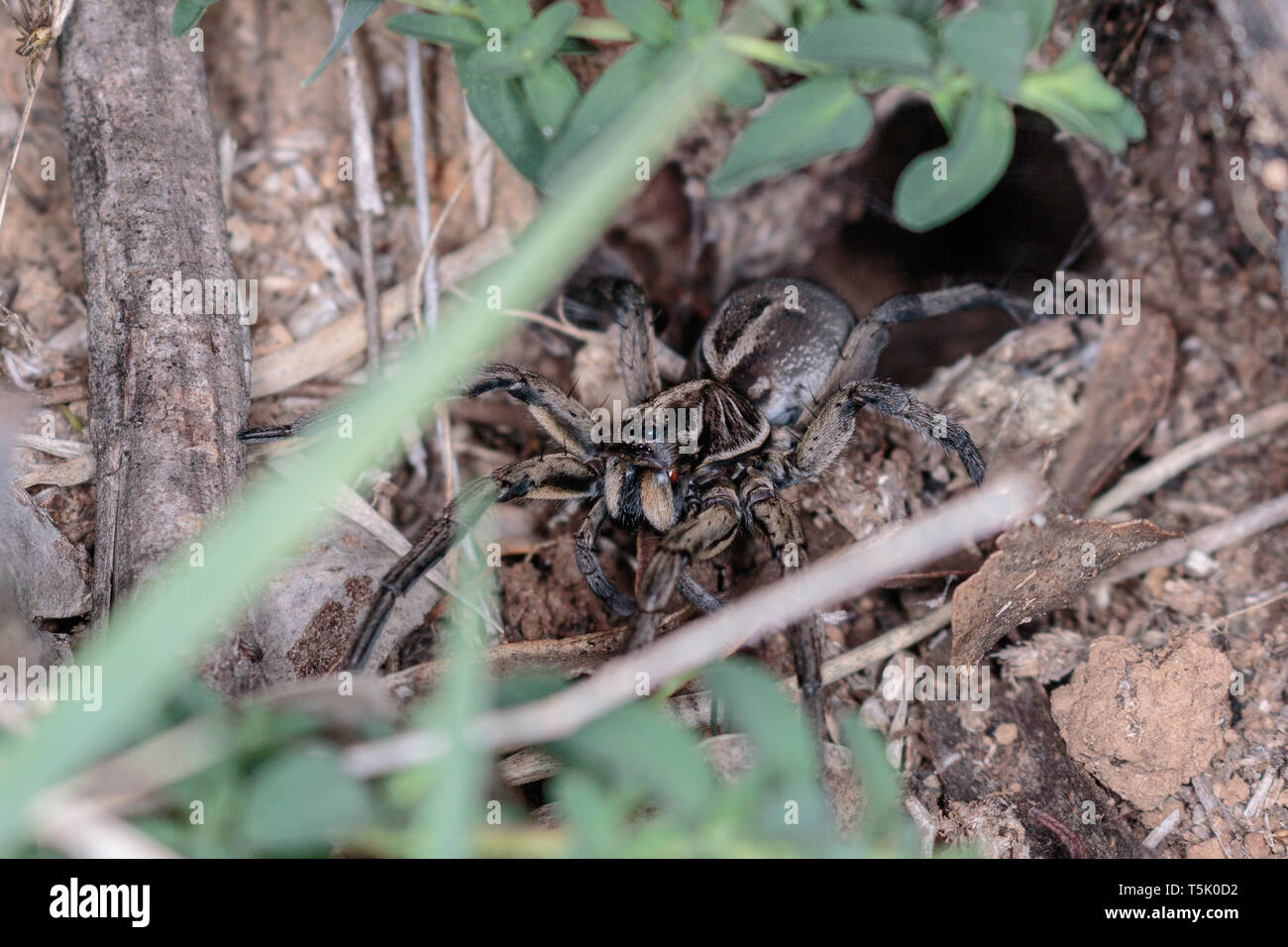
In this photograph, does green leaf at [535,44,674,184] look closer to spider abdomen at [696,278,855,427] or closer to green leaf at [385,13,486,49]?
green leaf at [385,13,486,49]

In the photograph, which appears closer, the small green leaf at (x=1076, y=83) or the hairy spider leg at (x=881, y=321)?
the small green leaf at (x=1076, y=83)

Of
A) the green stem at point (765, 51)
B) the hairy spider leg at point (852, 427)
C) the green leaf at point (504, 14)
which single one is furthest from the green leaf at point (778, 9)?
the hairy spider leg at point (852, 427)

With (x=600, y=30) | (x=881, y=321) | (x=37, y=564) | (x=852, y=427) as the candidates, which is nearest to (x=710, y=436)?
(x=852, y=427)

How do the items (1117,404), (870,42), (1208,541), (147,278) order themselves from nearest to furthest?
(870,42) < (147,278) < (1208,541) < (1117,404)

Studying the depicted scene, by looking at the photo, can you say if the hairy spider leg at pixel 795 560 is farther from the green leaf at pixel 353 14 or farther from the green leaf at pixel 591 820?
the green leaf at pixel 353 14

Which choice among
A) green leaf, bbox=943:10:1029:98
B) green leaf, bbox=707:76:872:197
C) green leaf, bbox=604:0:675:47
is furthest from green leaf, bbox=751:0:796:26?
green leaf, bbox=943:10:1029:98

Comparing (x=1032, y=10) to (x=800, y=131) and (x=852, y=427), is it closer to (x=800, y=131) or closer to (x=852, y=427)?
(x=800, y=131)
